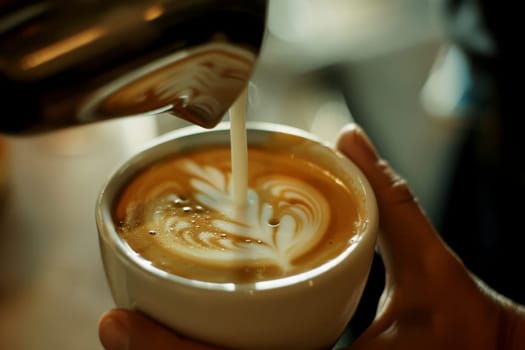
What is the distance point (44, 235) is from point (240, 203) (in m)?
0.38

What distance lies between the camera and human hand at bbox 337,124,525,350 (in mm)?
662

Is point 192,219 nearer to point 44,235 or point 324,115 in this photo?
point 44,235

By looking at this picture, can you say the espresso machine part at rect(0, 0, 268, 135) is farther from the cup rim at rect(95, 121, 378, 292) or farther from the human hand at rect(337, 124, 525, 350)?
the human hand at rect(337, 124, 525, 350)

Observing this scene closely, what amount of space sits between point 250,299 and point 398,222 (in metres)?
0.27

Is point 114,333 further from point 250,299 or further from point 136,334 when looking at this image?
point 250,299

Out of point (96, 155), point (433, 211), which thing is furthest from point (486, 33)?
point (96, 155)

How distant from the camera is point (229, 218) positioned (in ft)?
1.87

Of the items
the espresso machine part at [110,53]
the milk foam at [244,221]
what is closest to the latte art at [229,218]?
the milk foam at [244,221]

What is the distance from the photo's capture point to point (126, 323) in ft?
1.66

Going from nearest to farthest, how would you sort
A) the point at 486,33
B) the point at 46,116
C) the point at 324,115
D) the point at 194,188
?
the point at 46,116
the point at 194,188
the point at 324,115
the point at 486,33

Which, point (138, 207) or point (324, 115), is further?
point (324, 115)

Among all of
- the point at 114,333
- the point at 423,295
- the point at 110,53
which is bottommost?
the point at 423,295

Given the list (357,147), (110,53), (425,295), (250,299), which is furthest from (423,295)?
(110,53)

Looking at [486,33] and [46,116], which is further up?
[46,116]
